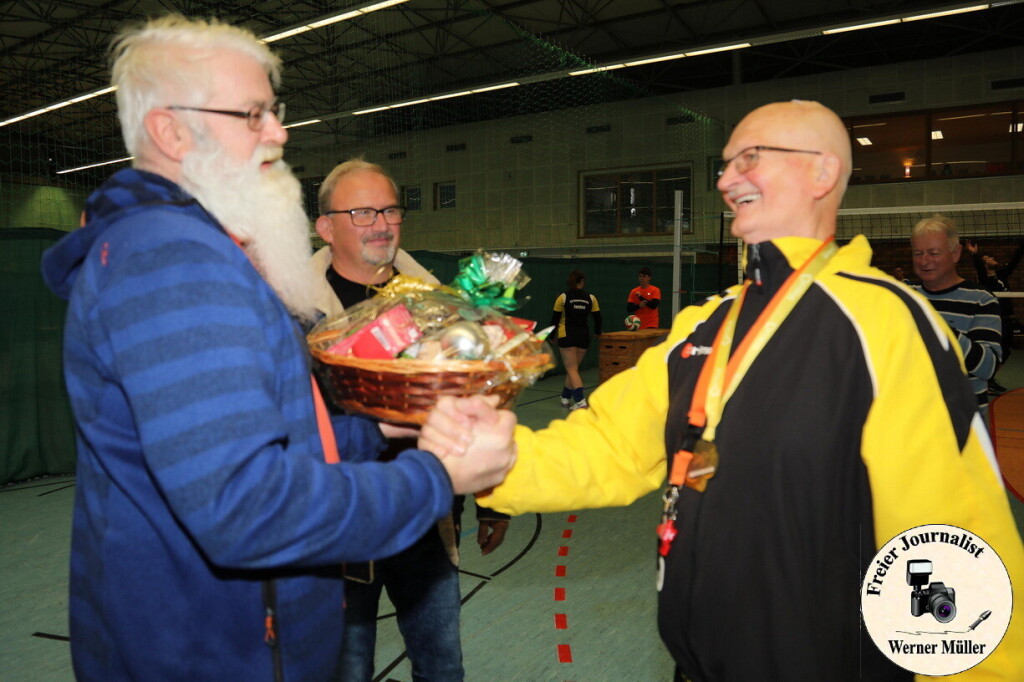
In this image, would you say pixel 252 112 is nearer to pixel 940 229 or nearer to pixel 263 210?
pixel 263 210

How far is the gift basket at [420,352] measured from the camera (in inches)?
47.9

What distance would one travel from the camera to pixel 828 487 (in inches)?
51.1

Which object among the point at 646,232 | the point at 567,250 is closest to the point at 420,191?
the point at 567,250

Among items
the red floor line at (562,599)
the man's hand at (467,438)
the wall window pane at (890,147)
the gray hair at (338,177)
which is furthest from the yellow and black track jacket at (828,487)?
the wall window pane at (890,147)

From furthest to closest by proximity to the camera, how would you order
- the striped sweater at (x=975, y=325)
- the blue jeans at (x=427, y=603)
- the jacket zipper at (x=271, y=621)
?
the striped sweater at (x=975, y=325) → the blue jeans at (x=427, y=603) → the jacket zipper at (x=271, y=621)

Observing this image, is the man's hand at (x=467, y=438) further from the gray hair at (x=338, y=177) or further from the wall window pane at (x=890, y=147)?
the wall window pane at (x=890, y=147)

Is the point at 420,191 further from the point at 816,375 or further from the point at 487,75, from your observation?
the point at 816,375

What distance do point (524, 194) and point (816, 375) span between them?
56.0ft

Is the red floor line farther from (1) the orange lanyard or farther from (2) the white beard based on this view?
(2) the white beard

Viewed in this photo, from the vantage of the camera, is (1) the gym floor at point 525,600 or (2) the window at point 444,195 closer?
(1) the gym floor at point 525,600

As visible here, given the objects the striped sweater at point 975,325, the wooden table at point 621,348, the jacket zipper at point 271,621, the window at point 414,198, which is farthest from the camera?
the window at point 414,198

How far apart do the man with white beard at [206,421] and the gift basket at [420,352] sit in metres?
0.08

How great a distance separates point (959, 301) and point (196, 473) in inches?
175

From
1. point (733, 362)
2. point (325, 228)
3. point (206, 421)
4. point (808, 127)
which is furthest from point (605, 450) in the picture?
point (325, 228)
